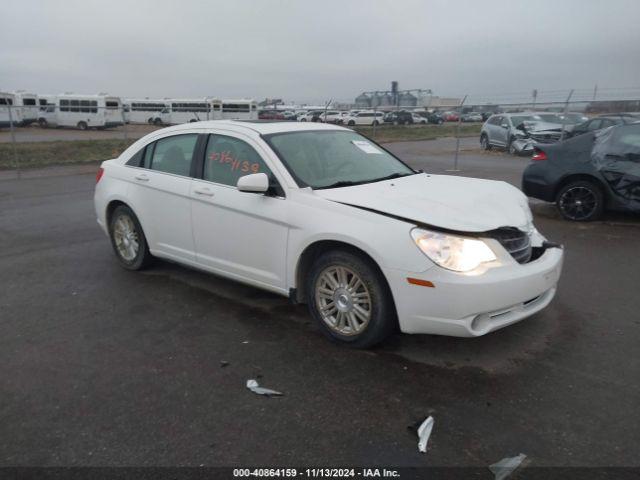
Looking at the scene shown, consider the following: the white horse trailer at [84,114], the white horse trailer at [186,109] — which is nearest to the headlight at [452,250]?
the white horse trailer at [84,114]

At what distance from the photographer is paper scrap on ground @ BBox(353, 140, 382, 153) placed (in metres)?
5.13

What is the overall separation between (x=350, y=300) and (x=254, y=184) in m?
1.14

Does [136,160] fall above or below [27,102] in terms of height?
below

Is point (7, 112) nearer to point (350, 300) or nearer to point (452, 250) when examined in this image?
point (350, 300)

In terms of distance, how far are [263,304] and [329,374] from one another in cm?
141

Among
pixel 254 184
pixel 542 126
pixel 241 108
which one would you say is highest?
pixel 241 108

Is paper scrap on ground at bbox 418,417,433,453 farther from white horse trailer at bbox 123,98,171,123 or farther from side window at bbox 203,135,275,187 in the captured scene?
white horse trailer at bbox 123,98,171,123

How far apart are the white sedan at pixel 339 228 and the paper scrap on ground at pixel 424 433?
68cm

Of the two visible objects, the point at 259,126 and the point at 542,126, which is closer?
the point at 259,126

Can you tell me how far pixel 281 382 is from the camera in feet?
11.4

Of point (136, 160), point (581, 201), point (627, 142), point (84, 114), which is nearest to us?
point (136, 160)

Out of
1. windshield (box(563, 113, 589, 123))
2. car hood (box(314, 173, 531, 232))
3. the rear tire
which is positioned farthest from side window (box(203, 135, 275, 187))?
windshield (box(563, 113, 589, 123))

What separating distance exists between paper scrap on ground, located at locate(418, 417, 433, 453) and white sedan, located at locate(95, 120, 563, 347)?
678mm

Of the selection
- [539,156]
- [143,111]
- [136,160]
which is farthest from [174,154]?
[143,111]
